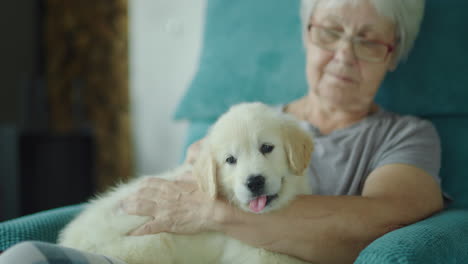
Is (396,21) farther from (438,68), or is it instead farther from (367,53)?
(438,68)

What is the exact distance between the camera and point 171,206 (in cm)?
118

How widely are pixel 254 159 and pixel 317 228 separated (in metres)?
0.27

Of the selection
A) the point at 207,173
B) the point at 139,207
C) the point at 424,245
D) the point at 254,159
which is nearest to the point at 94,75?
the point at 139,207

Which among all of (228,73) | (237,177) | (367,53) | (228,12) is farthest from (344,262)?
(228,12)

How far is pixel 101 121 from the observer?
333cm

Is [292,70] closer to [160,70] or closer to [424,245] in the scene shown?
[424,245]

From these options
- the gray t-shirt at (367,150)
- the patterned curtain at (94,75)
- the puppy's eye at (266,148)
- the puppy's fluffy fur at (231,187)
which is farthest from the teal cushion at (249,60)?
the patterned curtain at (94,75)

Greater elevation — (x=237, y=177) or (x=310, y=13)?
(x=310, y=13)

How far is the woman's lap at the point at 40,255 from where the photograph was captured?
2.61 feet

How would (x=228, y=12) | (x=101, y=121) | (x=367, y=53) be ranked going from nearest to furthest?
(x=367, y=53)
(x=228, y=12)
(x=101, y=121)

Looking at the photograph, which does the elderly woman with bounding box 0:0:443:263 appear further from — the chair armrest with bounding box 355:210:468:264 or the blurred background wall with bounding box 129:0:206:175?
the blurred background wall with bounding box 129:0:206:175

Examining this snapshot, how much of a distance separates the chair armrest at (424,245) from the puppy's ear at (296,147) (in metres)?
0.27

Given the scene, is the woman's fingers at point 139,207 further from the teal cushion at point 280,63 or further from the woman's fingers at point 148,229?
the teal cushion at point 280,63

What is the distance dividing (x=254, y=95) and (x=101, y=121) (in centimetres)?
200
